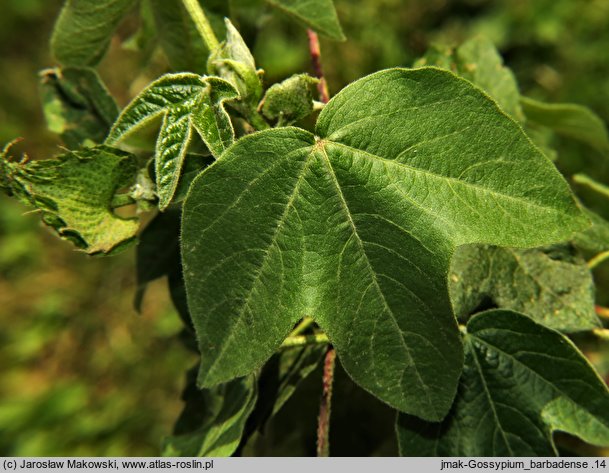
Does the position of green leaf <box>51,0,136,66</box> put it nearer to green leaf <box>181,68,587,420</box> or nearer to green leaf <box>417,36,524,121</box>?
green leaf <box>181,68,587,420</box>

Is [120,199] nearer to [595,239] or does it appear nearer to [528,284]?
[528,284]

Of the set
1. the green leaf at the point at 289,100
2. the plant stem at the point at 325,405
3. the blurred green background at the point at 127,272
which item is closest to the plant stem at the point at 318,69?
the green leaf at the point at 289,100

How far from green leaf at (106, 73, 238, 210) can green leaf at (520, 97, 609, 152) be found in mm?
899

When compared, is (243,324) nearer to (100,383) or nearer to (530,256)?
(530,256)

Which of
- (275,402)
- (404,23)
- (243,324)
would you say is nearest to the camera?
(243,324)

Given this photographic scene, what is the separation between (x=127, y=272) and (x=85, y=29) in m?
2.46

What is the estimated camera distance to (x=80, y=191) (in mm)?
1008

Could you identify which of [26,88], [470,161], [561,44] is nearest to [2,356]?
[26,88]

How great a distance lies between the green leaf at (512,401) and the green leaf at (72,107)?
92 cm

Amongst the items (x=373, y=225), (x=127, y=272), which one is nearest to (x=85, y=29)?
(x=373, y=225)

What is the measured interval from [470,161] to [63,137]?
919mm

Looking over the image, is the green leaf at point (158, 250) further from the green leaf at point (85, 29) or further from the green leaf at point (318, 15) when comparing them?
the green leaf at point (318, 15)

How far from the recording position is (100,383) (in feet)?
11.3

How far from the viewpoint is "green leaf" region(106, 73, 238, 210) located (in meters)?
0.90
